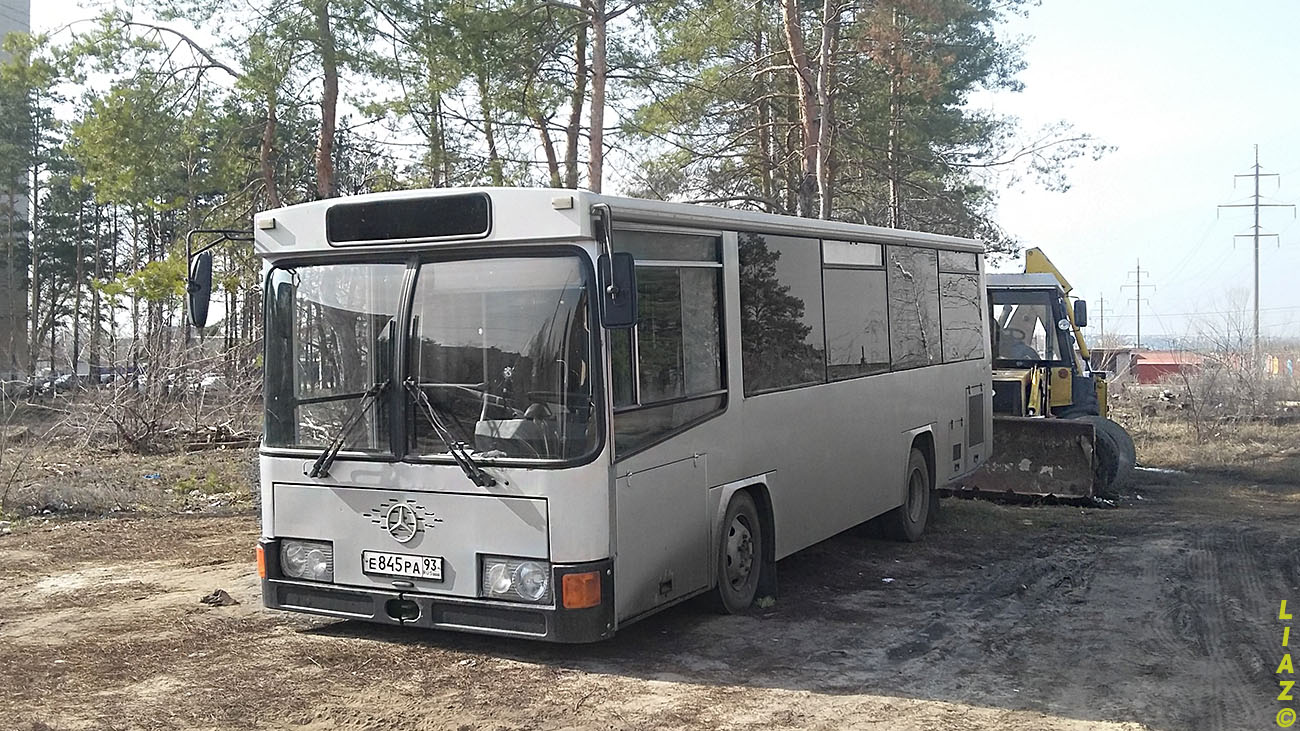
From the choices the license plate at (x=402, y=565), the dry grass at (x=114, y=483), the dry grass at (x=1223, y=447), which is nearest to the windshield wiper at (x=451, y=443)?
the license plate at (x=402, y=565)

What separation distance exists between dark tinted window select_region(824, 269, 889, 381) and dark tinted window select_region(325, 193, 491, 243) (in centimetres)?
379

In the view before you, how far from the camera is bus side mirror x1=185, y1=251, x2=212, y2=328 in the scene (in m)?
7.84

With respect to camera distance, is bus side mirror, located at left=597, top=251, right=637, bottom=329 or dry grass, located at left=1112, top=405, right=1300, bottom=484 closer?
bus side mirror, located at left=597, top=251, right=637, bottom=329

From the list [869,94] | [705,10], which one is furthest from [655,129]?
[869,94]

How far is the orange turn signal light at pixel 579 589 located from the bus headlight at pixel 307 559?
1614 millimetres

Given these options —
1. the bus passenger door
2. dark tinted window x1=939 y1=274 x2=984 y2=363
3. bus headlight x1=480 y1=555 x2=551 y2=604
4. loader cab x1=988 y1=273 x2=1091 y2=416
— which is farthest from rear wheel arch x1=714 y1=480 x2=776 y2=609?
loader cab x1=988 y1=273 x2=1091 y2=416

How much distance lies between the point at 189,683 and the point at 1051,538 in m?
8.85

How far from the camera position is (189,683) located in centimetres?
688

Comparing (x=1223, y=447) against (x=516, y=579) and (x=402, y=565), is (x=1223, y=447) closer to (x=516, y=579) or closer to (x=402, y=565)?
(x=516, y=579)

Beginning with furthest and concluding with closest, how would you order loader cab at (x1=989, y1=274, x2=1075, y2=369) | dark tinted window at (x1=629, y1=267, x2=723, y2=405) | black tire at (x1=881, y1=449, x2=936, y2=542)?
loader cab at (x1=989, y1=274, x2=1075, y2=369), black tire at (x1=881, y1=449, x2=936, y2=542), dark tinted window at (x1=629, y1=267, x2=723, y2=405)

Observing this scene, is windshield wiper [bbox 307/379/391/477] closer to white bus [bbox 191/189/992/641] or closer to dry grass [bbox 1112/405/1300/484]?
white bus [bbox 191/189/992/641]

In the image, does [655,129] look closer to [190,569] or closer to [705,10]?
[705,10]

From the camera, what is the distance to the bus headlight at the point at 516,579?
6.95 meters

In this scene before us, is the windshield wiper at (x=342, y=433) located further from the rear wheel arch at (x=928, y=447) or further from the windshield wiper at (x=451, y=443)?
the rear wheel arch at (x=928, y=447)
